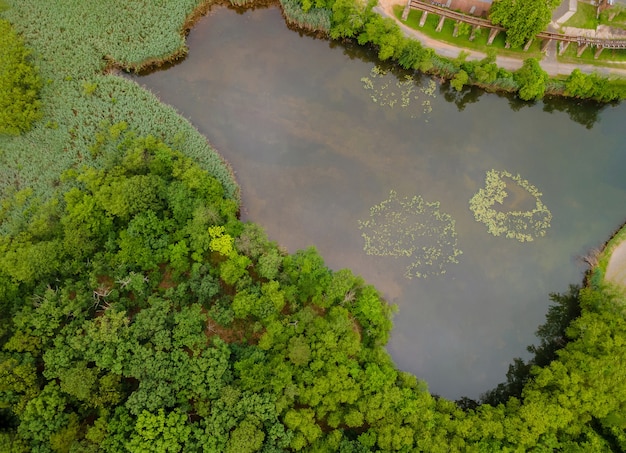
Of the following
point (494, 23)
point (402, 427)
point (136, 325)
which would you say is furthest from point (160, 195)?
point (494, 23)

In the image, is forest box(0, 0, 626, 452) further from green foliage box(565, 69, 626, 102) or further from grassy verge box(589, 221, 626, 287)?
green foliage box(565, 69, 626, 102)

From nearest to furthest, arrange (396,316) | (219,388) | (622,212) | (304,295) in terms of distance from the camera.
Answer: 1. (219,388)
2. (304,295)
3. (396,316)
4. (622,212)

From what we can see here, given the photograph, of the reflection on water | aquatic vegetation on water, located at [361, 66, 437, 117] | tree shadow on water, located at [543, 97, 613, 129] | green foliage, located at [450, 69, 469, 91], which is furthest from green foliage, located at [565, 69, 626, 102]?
aquatic vegetation on water, located at [361, 66, 437, 117]

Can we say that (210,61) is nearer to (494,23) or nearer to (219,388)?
(494,23)

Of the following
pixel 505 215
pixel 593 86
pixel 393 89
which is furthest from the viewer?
pixel 393 89

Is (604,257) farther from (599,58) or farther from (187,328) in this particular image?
(187,328)

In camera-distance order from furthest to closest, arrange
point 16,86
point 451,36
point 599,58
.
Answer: point 599,58 → point 451,36 → point 16,86

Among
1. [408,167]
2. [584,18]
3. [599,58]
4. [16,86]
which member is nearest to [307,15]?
[408,167]
